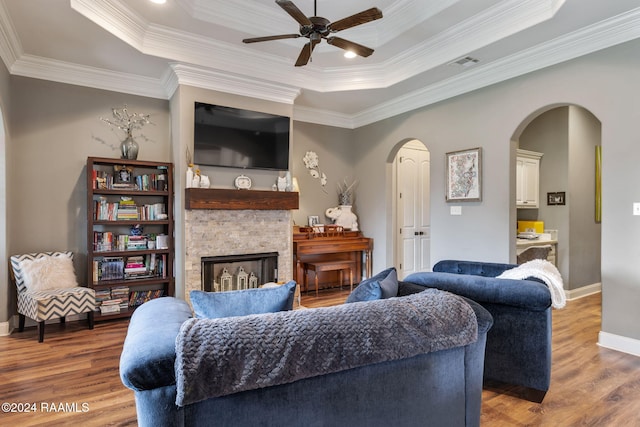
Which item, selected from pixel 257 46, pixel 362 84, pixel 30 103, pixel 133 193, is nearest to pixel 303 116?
pixel 362 84

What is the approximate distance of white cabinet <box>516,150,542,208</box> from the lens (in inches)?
206

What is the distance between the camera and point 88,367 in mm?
2846

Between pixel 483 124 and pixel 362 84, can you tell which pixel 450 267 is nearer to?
pixel 483 124

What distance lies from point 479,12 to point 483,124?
125cm

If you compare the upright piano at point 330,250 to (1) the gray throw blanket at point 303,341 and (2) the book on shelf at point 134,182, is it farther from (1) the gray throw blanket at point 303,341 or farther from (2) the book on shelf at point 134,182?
(1) the gray throw blanket at point 303,341

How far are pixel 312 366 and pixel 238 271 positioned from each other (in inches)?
139

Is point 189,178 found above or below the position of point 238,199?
above

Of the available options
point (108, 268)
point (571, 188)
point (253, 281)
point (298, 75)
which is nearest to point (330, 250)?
point (253, 281)

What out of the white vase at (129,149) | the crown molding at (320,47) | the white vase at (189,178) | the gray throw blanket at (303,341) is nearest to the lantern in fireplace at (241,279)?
the white vase at (189,178)

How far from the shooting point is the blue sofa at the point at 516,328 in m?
2.19

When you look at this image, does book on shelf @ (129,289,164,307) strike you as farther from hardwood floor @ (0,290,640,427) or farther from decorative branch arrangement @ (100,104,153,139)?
decorative branch arrangement @ (100,104,153,139)

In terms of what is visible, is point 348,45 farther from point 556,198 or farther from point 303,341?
point 556,198

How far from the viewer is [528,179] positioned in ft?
17.4

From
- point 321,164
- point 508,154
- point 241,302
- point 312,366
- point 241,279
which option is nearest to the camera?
point 312,366
